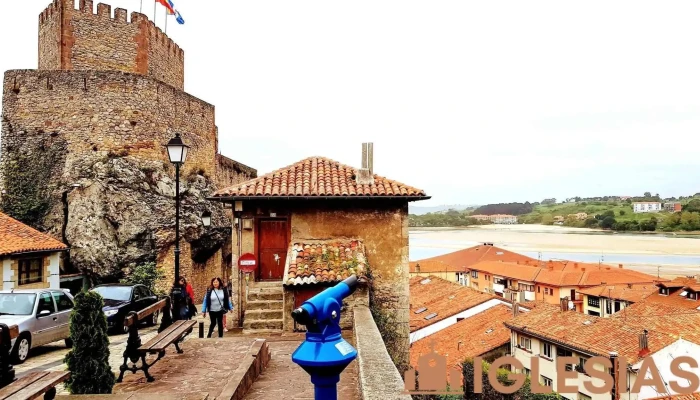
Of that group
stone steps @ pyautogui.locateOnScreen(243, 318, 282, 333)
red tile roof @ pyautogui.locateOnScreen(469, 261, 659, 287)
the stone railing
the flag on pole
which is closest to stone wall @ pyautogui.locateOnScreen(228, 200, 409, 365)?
stone steps @ pyautogui.locateOnScreen(243, 318, 282, 333)

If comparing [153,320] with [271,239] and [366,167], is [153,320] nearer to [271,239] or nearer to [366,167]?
[271,239]

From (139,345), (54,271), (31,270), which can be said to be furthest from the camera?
(54,271)

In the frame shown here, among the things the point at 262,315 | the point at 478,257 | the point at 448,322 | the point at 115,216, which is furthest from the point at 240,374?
the point at 478,257

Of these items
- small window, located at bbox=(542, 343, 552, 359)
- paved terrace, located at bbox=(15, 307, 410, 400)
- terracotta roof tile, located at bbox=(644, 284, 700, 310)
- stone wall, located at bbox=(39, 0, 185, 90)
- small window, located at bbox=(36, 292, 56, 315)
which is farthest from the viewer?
terracotta roof tile, located at bbox=(644, 284, 700, 310)

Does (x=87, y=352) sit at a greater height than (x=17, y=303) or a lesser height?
greater

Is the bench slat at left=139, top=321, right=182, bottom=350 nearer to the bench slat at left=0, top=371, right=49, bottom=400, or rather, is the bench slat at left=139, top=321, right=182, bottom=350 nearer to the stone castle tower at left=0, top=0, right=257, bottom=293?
the bench slat at left=0, top=371, right=49, bottom=400

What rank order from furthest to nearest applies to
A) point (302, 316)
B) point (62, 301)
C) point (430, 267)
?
point (430, 267) < point (62, 301) < point (302, 316)

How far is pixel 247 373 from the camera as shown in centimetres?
610

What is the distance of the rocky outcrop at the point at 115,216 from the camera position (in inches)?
757

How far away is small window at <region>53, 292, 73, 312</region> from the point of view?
10961mm

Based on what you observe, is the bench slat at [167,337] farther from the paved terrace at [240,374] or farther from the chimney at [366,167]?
the chimney at [366,167]

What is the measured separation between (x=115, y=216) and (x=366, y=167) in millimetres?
11912

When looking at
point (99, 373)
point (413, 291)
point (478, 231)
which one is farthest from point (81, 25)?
point (478, 231)

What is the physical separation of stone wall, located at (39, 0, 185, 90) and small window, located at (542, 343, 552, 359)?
2635 centimetres
